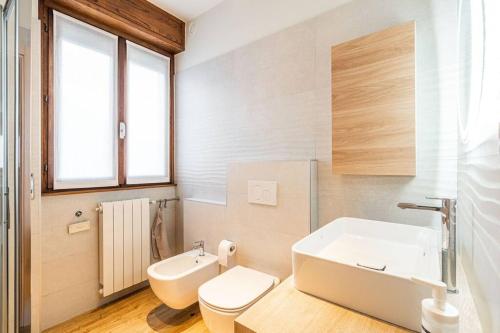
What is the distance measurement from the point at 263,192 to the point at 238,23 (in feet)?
4.72

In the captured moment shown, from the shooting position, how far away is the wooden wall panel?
1.08m

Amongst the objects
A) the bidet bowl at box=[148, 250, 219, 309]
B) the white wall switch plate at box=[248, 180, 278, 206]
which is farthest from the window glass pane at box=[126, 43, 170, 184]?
the white wall switch plate at box=[248, 180, 278, 206]

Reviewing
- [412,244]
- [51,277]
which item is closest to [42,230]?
[51,277]

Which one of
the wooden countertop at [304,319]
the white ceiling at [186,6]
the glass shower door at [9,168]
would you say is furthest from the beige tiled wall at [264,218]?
the white ceiling at [186,6]

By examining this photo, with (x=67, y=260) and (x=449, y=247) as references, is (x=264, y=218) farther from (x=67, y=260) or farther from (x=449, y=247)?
(x=67, y=260)

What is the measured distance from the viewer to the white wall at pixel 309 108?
1126 millimetres

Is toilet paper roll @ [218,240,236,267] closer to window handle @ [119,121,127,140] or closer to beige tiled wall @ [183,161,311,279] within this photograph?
beige tiled wall @ [183,161,311,279]

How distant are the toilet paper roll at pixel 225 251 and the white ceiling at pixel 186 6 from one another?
83.0 inches

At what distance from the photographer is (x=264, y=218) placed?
1.66 metres

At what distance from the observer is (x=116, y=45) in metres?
2.04

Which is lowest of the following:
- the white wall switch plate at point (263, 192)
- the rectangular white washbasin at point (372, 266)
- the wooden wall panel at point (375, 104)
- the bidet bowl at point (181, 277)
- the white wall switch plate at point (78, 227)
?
the bidet bowl at point (181, 277)

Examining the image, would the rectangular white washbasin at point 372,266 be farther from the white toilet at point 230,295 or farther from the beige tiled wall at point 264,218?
the white toilet at point 230,295

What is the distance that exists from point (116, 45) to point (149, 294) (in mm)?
2234

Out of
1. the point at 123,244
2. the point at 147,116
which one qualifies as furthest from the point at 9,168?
the point at 147,116
